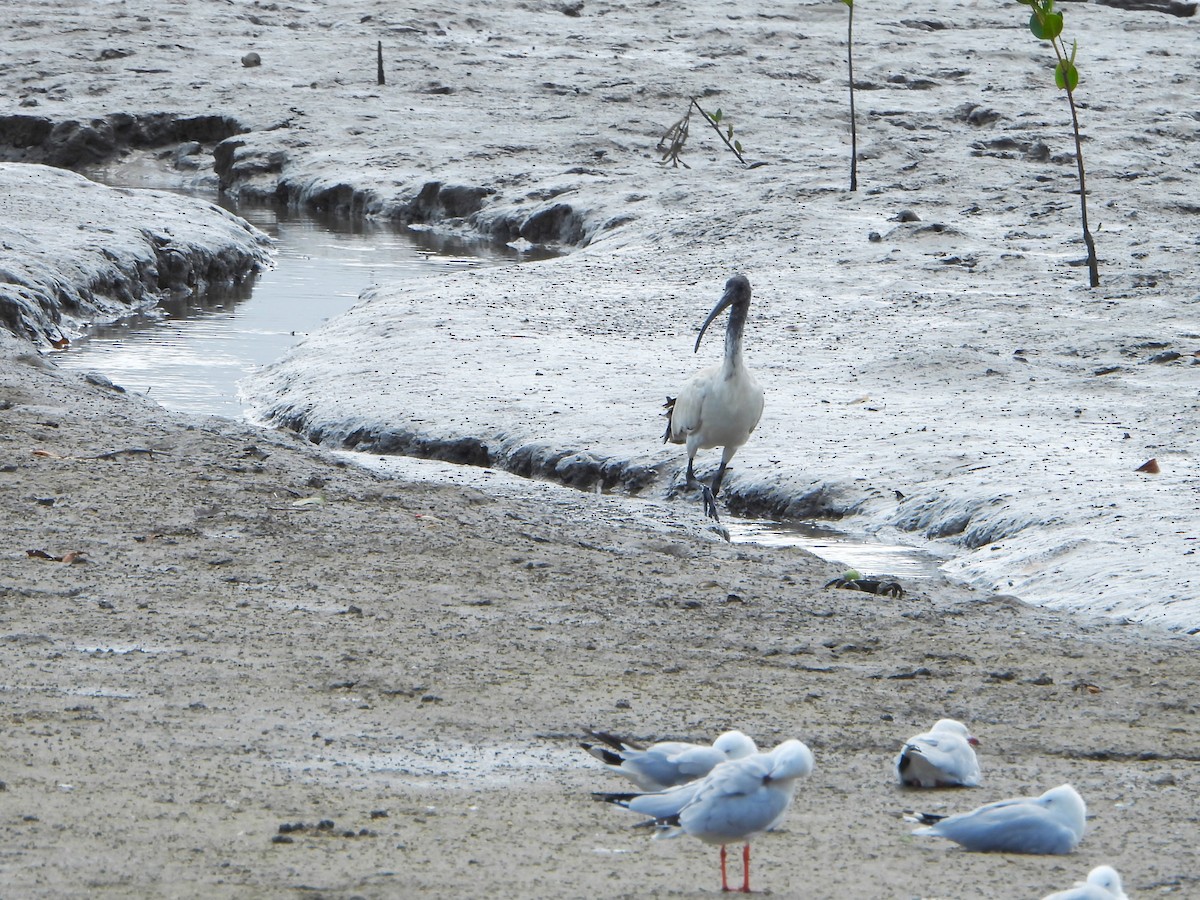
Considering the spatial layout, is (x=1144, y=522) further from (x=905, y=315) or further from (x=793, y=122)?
(x=793, y=122)

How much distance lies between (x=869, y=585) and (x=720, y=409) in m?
1.83

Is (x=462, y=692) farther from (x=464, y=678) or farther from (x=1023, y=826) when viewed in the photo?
(x=1023, y=826)

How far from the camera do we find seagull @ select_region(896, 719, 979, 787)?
421 cm

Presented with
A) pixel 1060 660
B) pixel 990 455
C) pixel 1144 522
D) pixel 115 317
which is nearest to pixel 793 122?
pixel 115 317

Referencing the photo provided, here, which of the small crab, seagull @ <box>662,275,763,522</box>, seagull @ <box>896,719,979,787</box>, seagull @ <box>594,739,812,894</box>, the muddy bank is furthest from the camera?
the muddy bank

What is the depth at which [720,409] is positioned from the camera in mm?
8133

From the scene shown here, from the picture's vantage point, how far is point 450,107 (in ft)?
68.0

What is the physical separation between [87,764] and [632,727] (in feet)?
4.60

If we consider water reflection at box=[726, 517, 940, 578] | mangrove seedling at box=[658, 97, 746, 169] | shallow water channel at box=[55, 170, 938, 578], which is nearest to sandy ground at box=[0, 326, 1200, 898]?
water reflection at box=[726, 517, 940, 578]

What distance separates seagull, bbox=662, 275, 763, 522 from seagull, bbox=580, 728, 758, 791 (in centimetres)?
409

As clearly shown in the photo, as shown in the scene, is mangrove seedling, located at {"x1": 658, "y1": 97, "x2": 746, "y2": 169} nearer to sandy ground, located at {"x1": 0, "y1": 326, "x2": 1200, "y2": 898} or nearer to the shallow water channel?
the shallow water channel

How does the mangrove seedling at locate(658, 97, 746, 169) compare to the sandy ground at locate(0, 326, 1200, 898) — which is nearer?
the sandy ground at locate(0, 326, 1200, 898)

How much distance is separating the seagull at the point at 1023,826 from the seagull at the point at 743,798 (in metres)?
0.54

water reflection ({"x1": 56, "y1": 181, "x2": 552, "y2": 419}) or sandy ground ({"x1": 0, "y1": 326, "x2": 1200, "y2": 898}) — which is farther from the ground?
sandy ground ({"x1": 0, "y1": 326, "x2": 1200, "y2": 898})
